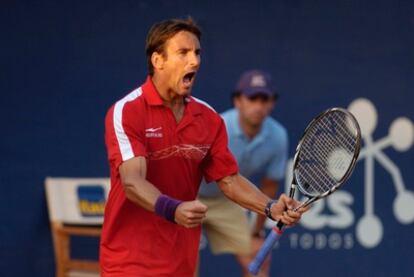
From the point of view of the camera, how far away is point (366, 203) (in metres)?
8.12

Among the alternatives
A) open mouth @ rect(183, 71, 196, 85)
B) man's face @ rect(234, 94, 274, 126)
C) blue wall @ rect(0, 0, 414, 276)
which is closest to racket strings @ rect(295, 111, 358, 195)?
open mouth @ rect(183, 71, 196, 85)

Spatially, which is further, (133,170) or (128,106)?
(128,106)

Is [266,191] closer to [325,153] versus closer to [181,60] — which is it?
[325,153]

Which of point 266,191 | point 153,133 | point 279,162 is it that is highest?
point 153,133

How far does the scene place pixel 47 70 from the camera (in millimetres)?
7648

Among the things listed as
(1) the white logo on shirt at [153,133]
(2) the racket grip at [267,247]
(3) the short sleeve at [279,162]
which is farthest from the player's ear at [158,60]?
(3) the short sleeve at [279,162]

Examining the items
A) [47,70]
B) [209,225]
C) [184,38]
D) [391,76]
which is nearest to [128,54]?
[47,70]

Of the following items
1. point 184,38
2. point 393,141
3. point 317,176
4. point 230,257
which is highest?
point 184,38

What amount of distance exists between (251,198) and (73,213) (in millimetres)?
2871

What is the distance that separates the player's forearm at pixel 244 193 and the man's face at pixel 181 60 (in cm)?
44

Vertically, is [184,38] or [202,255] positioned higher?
[184,38]

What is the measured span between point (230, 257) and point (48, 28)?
1.84m

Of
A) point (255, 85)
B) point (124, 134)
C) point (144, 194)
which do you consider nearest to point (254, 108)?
point (255, 85)

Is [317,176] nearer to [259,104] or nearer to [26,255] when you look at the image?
[259,104]
